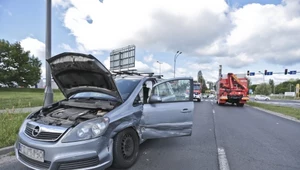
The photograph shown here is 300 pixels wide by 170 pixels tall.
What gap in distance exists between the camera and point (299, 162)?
404 cm

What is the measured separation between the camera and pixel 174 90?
15.3 feet

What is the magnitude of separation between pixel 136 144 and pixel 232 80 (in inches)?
693

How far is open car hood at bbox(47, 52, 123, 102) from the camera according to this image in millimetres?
3309

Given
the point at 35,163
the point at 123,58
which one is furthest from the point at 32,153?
the point at 123,58

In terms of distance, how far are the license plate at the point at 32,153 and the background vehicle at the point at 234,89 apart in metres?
18.6

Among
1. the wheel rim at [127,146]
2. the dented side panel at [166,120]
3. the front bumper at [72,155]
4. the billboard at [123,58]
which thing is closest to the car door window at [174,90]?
the dented side panel at [166,120]

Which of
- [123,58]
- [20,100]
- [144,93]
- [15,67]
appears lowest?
[20,100]

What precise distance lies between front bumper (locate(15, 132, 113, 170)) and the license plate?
0.05 m

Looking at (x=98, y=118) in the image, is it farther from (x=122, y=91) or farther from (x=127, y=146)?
(x=122, y=91)

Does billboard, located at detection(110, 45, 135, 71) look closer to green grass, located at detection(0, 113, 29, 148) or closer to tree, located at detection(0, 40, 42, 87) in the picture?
green grass, located at detection(0, 113, 29, 148)

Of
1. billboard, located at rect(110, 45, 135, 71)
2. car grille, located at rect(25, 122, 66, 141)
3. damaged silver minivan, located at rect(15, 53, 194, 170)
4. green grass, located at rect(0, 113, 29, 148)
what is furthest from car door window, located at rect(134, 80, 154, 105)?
billboard, located at rect(110, 45, 135, 71)

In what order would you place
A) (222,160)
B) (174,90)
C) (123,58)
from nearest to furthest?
(222,160) < (174,90) < (123,58)

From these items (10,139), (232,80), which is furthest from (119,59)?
(10,139)

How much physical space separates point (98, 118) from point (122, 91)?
3.56ft
